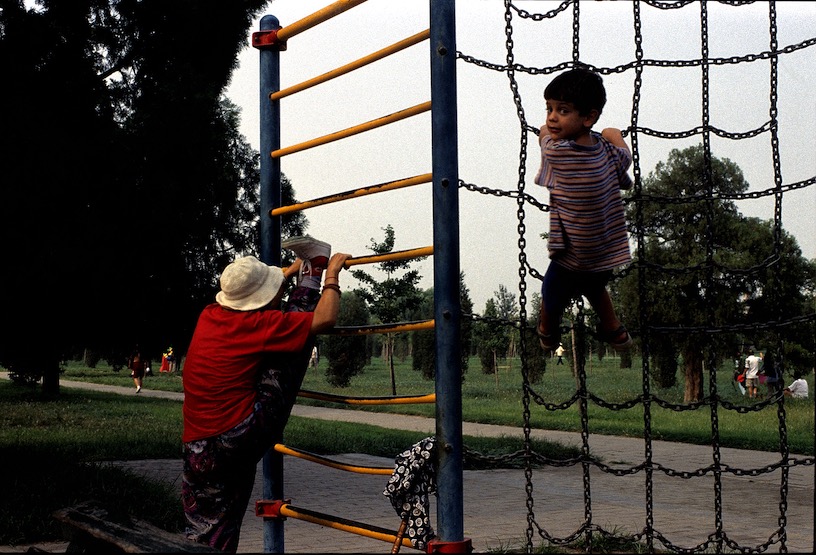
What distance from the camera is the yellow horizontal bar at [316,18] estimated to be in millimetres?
4355

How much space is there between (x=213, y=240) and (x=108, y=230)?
153 centimetres

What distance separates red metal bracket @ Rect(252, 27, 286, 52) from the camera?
4.91m

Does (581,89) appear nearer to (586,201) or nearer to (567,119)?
(567,119)

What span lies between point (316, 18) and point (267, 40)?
1.41 feet

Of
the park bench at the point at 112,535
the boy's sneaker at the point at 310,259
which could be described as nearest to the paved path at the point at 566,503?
the boy's sneaker at the point at 310,259

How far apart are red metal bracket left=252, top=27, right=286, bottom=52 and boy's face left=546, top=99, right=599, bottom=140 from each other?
7.36 feet

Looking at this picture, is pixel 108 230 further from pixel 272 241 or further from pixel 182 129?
pixel 272 241

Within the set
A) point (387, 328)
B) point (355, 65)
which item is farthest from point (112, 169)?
point (387, 328)

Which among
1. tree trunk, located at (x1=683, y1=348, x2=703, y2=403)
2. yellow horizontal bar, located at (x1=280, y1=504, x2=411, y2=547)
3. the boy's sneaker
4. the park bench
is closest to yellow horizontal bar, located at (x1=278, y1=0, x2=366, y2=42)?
the boy's sneaker

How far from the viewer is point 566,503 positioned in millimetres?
8109

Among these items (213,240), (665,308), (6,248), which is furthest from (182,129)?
(665,308)

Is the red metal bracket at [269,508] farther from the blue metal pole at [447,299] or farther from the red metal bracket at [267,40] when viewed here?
the red metal bracket at [267,40]

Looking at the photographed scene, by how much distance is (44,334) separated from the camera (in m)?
7.77

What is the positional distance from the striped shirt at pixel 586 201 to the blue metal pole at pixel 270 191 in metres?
1.90
